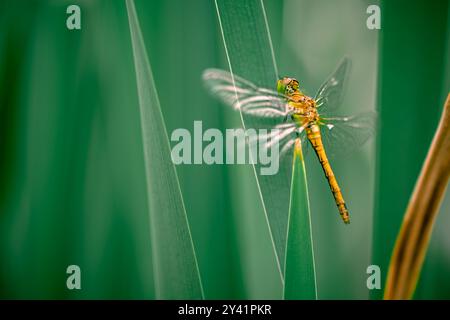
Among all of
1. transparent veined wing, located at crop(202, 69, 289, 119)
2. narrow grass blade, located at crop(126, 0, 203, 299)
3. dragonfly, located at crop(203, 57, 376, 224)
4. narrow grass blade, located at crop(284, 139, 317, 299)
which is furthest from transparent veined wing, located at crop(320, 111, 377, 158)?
narrow grass blade, located at crop(126, 0, 203, 299)

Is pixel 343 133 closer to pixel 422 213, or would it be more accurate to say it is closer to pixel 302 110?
pixel 302 110

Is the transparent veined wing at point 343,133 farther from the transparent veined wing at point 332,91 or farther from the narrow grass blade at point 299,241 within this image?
the narrow grass blade at point 299,241

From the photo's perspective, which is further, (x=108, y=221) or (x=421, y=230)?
(x=108, y=221)

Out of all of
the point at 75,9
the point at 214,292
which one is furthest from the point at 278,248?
the point at 75,9

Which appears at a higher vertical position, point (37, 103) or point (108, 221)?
point (37, 103)

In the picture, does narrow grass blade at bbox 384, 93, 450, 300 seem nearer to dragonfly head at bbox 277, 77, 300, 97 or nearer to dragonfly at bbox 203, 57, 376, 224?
dragonfly at bbox 203, 57, 376, 224

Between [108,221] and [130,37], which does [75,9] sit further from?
[108,221]

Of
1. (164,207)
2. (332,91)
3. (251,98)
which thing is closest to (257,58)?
(251,98)
